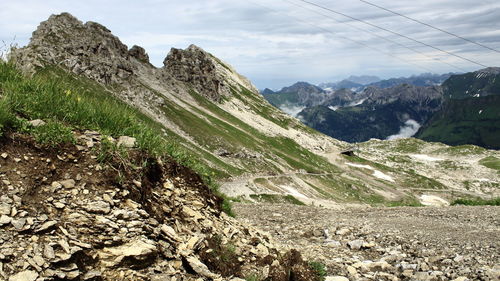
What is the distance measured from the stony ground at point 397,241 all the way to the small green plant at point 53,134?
26.6 ft

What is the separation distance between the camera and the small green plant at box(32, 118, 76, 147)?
25.4 ft

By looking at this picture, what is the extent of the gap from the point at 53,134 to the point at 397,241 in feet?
43.7

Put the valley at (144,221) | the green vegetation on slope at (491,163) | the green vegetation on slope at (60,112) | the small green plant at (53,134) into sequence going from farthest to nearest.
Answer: the green vegetation on slope at (491,163)
the green vegetation on slope at (60,112)
the small green plant at (53,134)
the valley at (144,221)

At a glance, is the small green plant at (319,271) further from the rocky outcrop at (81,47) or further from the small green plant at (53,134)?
the rocky outcrop at (81,47)

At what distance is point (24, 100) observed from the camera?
338 inches

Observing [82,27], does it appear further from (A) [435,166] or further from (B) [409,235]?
(A) [435,166]

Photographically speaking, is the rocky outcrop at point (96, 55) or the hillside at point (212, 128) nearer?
the hillside at point (212, 128)

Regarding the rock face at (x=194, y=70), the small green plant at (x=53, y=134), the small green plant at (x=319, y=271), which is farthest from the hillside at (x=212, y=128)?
the small green plant at (x=53, y=134)

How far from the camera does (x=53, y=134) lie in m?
7.92

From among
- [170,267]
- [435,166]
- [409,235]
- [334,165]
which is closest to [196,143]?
[334,165]

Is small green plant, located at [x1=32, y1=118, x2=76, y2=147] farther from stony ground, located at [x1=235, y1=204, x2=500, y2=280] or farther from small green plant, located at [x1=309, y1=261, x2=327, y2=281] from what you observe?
stony ground, located at [x1=235, y1=204, x2=500, y2=280]

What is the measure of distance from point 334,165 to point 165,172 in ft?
446

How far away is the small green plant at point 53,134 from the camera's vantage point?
7743 mm

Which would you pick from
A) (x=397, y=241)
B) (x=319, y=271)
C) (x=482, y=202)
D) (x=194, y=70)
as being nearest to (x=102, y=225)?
(x=319, y=271)
